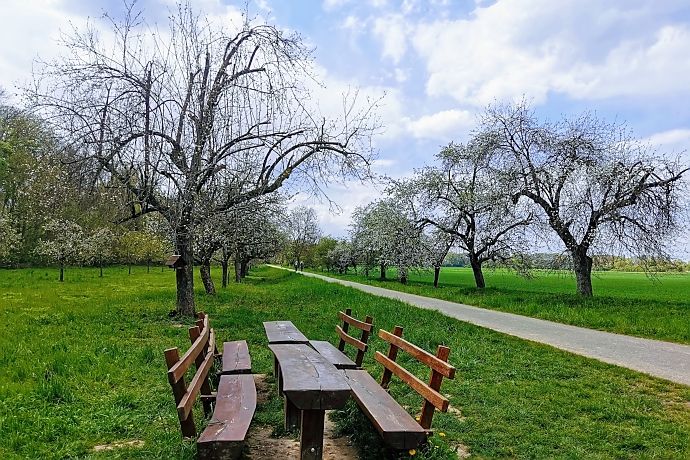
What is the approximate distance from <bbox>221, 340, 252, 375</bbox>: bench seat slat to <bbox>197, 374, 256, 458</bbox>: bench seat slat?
0.28 meters

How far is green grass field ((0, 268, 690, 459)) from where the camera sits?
15.0 ft

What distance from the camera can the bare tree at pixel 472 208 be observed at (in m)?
22.4

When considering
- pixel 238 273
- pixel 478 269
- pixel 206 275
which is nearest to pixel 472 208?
pixel 478 269

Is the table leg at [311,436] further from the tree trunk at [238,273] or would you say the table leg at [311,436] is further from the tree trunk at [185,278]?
the tree trunk at [238,273]

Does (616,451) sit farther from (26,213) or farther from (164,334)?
(26,213)

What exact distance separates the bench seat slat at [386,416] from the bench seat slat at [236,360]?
117 cm

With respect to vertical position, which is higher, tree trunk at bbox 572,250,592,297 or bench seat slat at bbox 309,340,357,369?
tree trunk at bbox 572,250,592,297

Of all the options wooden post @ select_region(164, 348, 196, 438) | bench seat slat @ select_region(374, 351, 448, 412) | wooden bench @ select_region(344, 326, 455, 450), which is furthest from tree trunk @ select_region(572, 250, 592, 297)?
wooden post @ select_region(164, 348, 196, 438)

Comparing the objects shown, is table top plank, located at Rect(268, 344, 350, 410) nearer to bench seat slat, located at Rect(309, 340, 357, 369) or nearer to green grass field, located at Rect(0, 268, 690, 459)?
bench seat slat, located at Rect(309, 340, 357, 369)

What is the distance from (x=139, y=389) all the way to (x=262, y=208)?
7844mm

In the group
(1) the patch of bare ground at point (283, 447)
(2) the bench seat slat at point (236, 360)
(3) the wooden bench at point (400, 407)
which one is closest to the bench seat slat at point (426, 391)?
(3) the wooden bench at point (400, 407)

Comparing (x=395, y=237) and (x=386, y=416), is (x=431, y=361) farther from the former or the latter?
(x=395, y=237)

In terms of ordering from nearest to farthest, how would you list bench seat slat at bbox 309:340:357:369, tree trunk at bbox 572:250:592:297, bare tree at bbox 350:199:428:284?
1. bench seat slat at bbox 309:340:357:369
2. tree trunk at bbox 572:250:592:297
3. bare tree at bbox 350:199:428:284

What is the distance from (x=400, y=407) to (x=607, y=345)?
7.28 meters
